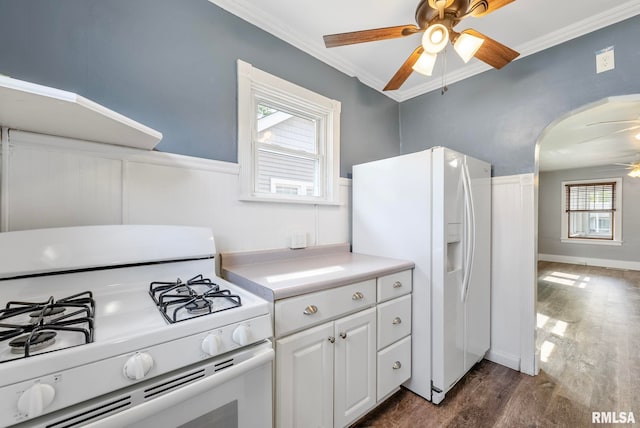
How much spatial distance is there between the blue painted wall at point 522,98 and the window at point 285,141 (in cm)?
112

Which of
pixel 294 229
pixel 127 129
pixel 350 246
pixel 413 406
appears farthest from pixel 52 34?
pixel 413 406

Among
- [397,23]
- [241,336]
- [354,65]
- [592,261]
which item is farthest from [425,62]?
[592,261]

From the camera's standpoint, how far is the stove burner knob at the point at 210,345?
767mm

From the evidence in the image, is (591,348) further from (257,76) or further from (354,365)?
(257,76)

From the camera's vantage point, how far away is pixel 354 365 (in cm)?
139

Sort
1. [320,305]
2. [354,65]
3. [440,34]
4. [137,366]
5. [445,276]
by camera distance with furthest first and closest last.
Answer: [354,65], [445,276], [440,34], [320,305], [137,366]

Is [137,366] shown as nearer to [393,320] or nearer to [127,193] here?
[127,193]

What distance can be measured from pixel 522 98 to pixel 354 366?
7.72 feet

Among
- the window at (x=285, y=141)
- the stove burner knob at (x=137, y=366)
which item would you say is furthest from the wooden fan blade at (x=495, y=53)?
the stove burner knob at (x=137, y=366)

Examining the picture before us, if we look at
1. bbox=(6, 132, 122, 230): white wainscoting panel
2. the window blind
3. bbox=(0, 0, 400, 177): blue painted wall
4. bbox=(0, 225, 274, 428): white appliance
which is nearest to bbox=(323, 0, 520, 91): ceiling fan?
bbox=(0, 0, 400, 177): blue painted wall

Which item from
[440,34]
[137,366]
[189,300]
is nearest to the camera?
[137,366]

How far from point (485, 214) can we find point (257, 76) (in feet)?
6.65

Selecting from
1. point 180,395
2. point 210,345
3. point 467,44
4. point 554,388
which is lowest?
point 554,388

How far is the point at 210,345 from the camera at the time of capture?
769 millimetres
